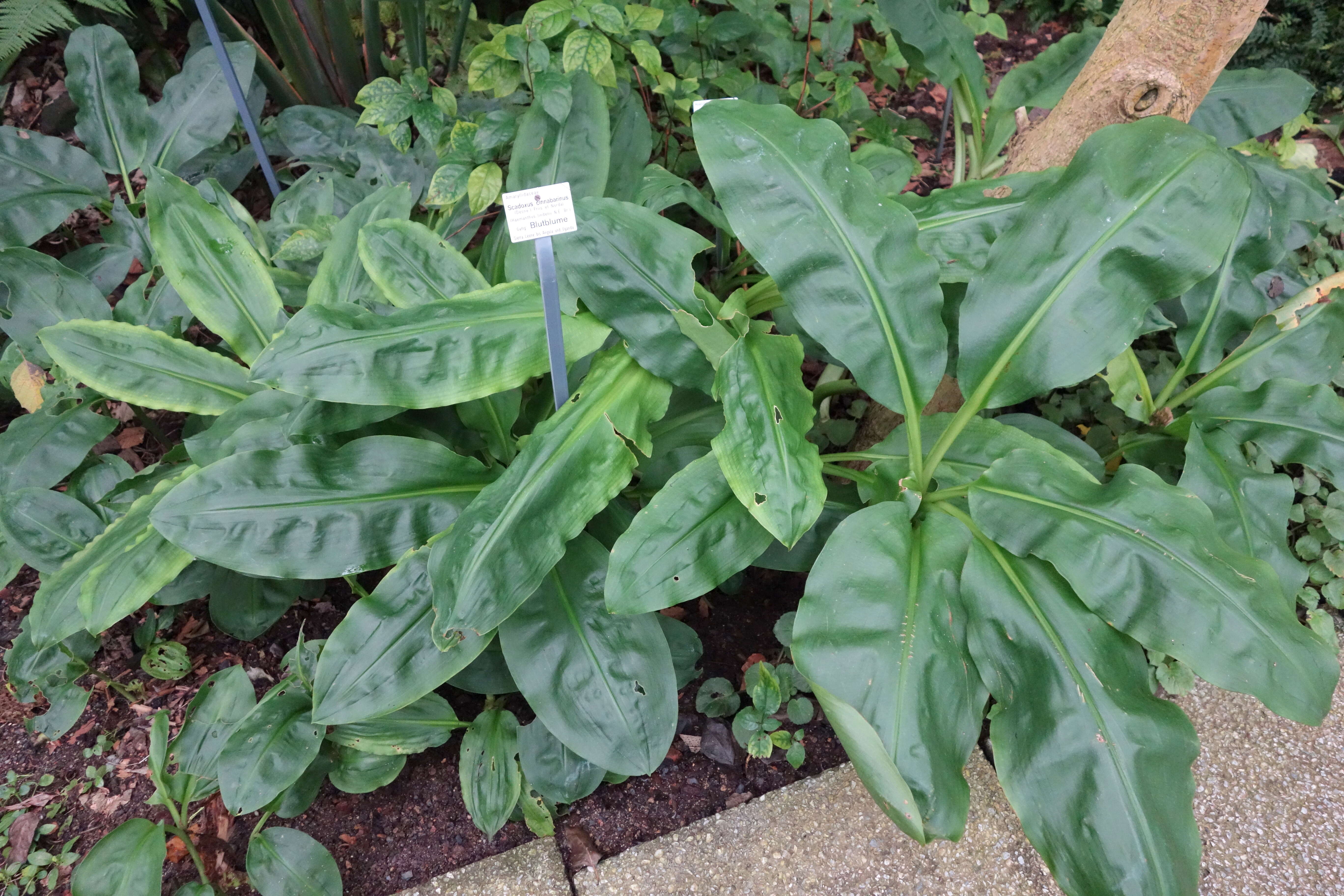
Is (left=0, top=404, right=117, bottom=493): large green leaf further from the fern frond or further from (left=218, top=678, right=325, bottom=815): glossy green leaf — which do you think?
the fern frond

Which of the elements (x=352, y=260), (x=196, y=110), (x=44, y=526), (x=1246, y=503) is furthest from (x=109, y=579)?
(x=1246, y=503)

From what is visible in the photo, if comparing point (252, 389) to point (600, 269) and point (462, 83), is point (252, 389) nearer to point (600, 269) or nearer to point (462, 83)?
point (600, 269)

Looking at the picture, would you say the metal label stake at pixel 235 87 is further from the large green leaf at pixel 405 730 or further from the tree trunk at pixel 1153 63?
the tree trunk at pixel 1153 63

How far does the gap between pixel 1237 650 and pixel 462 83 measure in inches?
94.1

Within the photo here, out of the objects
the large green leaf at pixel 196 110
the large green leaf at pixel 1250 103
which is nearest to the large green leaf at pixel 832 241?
the large green leaf at pixel 1250 103

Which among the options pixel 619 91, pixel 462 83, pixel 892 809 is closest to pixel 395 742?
pixel 892 809

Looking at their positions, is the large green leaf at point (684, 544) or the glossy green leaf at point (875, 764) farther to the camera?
the large green leaf at point (684, 544)

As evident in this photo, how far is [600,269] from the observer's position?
1.55 meters

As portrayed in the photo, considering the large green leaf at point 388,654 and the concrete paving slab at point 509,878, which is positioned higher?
the large green leaf at point 388,654

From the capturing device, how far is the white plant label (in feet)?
4.01

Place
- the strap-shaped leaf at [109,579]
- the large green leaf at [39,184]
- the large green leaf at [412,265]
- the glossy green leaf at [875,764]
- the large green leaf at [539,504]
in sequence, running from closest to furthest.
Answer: the glossy green leaf at [875,764] < the large green leaf at [539,504] < the strap-shaped leaf at [109,579] < the large green leaf at [412,265] < the large green leaf at [39,184]

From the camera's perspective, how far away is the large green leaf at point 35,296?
1935 mm

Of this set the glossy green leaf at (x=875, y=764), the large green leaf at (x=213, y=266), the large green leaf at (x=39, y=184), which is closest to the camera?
the glossy green leaf at (x=875, y=764)

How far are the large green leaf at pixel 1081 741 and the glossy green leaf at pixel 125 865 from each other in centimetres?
143
